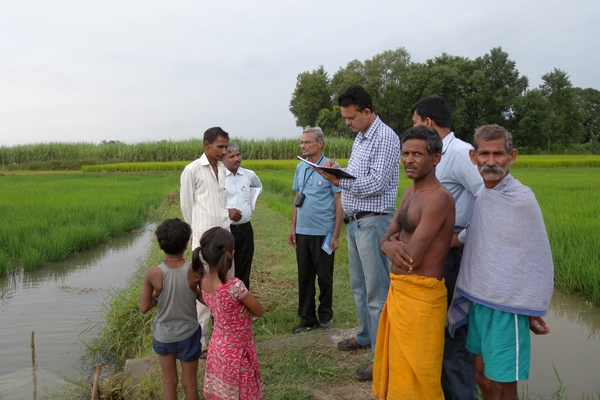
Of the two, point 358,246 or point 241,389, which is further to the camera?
point 358,246

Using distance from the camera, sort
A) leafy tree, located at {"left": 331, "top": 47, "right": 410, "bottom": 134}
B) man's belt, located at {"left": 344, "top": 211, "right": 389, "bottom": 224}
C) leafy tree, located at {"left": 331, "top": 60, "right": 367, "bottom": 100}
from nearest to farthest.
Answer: man's belt, located at {"left": 344, "top": 211, "right": 389, "bottom": 224}
leafy tree, located at {"left": 331, "top": 47, "right": 410, "bottom": 134}
leafy tree, located at {"left": 331, "top": 60, "right": 367, "bottom": 100}

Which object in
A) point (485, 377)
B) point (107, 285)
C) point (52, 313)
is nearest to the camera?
point (485, 377)

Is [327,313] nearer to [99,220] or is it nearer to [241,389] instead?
[241,389]

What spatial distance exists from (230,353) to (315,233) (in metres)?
1.65

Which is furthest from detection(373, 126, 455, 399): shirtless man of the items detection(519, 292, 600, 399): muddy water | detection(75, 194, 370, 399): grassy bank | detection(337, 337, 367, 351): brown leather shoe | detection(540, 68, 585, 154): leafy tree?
detection(540, 68, 585, 154): leafy tree

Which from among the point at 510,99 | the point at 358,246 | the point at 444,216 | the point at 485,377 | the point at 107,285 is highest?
the point at 510,99

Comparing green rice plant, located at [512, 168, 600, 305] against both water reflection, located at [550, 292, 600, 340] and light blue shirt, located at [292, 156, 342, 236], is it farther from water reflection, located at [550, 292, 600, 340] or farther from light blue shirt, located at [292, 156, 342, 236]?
light blue shirt, located at [292, 156, 342, 236]

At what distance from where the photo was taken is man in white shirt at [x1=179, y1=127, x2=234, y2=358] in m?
3.51

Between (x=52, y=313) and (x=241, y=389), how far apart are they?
11.0 feet

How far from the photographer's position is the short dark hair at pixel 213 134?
11.5 ft

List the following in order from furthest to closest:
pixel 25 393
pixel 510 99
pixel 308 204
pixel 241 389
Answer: pixel 510 99
pixel 308 204
pixel 25 393
pixel 241 389

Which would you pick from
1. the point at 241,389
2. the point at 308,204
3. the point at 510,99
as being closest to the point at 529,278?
the point at 241,389

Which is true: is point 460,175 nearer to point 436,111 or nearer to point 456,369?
point 436,111

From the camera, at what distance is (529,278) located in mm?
1981
